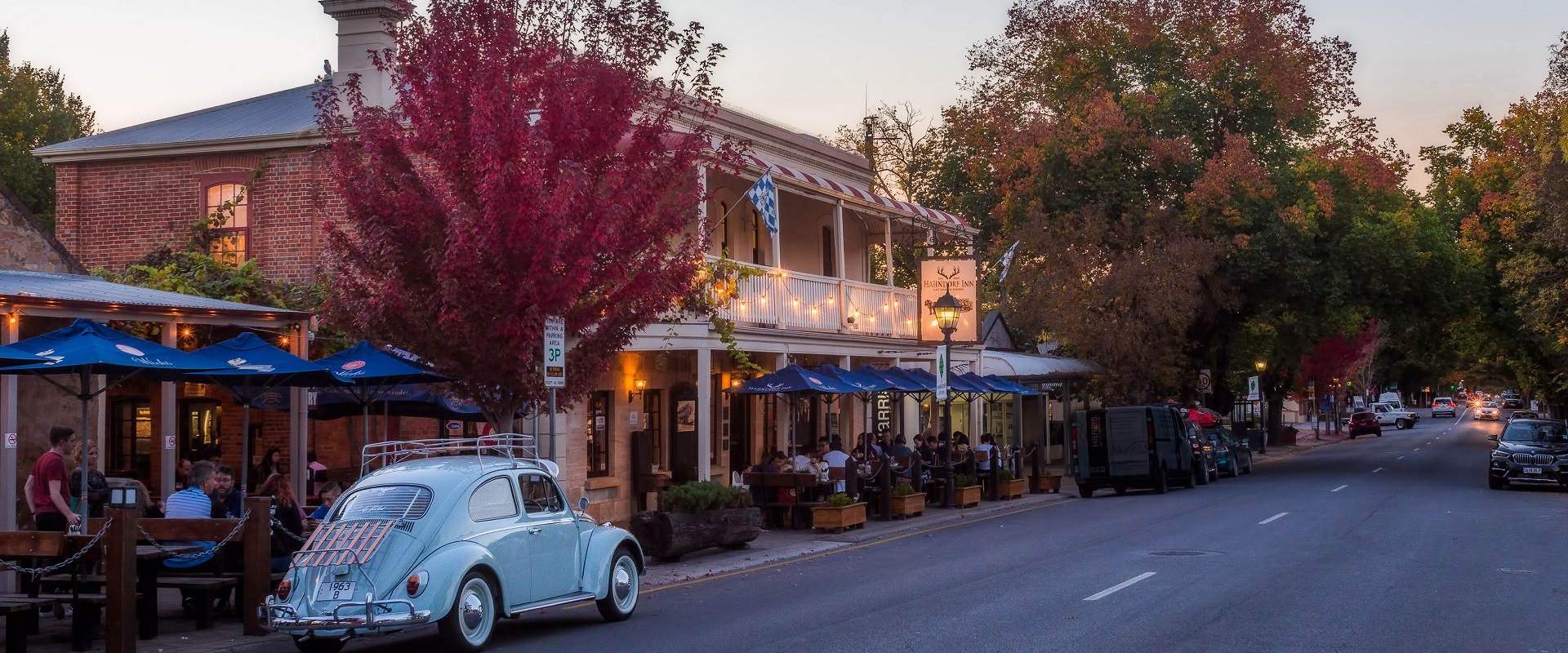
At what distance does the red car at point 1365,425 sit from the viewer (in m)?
73.3

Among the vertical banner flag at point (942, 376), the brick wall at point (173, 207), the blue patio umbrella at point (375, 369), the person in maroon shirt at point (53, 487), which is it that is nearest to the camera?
the person in maroon shirt at point (53, 487)

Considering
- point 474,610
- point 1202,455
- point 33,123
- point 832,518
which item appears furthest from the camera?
point 33,123

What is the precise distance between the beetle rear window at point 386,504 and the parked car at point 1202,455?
2530 centimetres

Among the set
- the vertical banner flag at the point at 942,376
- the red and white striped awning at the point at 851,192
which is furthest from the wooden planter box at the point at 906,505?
the red and white striped awning at the point at 851,192

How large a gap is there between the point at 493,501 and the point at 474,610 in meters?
1.03

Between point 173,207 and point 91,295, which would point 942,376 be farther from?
point 91,295

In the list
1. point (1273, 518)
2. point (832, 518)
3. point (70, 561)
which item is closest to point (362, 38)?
point (832, 518)

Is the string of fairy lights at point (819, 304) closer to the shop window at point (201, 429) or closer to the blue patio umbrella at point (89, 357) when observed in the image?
the shop window at point (201, 429)

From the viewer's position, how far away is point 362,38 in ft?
79.0

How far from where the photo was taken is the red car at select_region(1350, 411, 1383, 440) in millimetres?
73312

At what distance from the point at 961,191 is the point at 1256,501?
22967 millimetres

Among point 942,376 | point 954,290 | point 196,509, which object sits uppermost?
point 954,290

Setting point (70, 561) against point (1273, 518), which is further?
point (1273, 518)

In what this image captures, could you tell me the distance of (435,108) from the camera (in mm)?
15461
